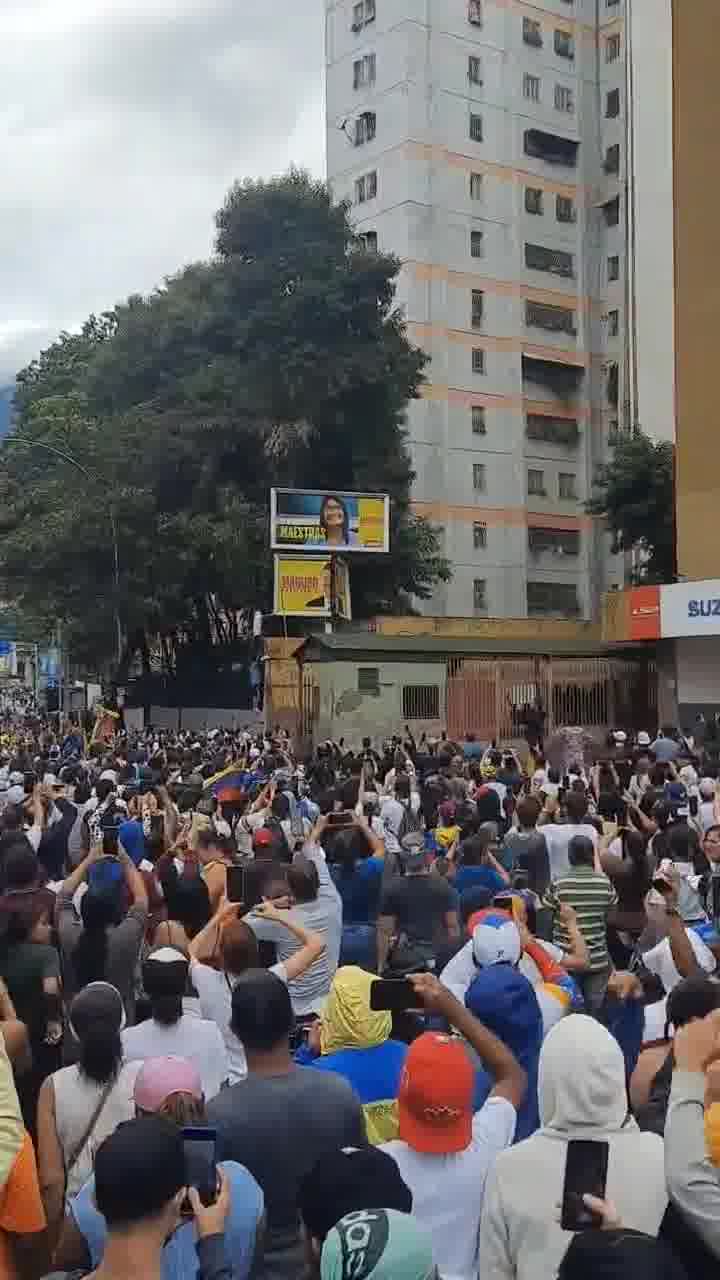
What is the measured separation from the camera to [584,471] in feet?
185

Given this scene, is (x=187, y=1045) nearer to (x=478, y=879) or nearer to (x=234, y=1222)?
(x=234, y=1222)

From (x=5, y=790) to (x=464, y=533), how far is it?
129ft

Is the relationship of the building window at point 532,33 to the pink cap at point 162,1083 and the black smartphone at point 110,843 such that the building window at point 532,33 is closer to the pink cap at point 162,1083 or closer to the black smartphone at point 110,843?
the black smartphone at point 110,843

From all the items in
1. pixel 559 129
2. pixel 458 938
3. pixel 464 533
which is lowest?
pixel 458 938

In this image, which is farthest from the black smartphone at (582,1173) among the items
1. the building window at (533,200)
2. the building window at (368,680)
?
the building window at (533,200)

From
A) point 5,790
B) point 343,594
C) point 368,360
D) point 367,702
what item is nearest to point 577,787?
point 5,790

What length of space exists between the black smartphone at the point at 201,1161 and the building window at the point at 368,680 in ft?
102

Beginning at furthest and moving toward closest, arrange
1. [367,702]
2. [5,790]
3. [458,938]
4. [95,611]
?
[95,611] < [367,702] < [5,790] < [458,938]

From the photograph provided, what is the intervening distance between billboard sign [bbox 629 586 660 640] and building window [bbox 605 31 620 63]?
31036mm

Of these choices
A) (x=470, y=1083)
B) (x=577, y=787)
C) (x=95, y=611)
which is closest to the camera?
(x=470, y=1083)

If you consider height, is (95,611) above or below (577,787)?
above

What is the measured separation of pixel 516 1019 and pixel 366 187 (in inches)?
1996

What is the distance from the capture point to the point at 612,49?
5575 cm

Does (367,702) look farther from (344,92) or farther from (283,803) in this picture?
(344,92)
